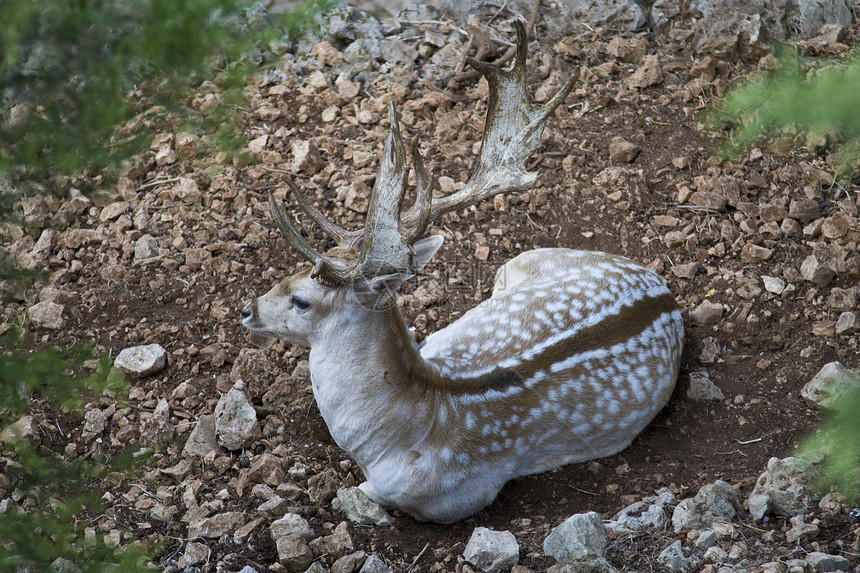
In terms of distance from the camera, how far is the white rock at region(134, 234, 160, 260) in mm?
5547

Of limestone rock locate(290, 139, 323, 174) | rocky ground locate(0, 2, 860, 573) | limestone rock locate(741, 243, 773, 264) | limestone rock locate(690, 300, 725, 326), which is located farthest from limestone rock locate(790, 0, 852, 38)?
limestone rock locate(290, 139, 323, 174)

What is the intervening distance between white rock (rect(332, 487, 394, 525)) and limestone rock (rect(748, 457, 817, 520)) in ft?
5.54

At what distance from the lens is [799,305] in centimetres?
492

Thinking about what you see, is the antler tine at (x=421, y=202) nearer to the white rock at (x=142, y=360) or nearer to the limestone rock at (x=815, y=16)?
the white rock at (x=142, y=360)

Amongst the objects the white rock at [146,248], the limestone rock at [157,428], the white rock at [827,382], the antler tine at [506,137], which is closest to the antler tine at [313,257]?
the antler tine at [506,137]

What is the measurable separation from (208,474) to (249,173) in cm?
250

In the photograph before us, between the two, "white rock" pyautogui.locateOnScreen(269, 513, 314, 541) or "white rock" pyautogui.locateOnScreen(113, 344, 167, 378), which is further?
"white rock" pyautogui.locateOnScreen(113, 344, 167, 378)

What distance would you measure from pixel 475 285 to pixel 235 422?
71.3 inches

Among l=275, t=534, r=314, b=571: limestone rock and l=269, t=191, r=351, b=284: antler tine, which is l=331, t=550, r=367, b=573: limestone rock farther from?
l=269, t=191, r=351, b=284: antler tine

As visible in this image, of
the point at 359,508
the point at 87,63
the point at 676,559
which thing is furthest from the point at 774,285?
the point at 87,63

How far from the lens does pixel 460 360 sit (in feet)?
14.7

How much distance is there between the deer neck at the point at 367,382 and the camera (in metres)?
4.05

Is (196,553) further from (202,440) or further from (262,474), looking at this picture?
(202,440)

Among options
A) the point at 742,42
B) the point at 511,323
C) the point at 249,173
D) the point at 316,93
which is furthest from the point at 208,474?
the point at 742,42
